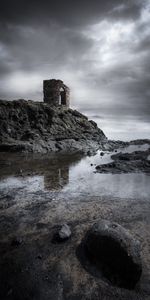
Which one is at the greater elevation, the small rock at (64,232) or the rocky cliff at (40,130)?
the rocky cliff at (40,130)

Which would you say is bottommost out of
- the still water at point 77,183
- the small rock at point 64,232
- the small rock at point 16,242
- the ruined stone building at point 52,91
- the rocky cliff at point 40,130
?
the small rock at point 16,242

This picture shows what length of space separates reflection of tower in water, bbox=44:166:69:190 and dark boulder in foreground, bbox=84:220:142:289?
5.55 metres

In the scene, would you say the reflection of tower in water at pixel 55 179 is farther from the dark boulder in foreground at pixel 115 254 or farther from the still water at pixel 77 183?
the dark boulder in foreground at pixel 115 254

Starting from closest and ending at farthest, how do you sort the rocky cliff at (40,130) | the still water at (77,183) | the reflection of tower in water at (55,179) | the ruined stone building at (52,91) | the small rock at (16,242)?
the small rock at (16,242) → the still water at (77,183) → the reflection of tower in water at (55,179) → the rocky cliff at (40,130) → the ruined stone building at (52,91)

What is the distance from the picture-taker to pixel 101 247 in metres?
4.59

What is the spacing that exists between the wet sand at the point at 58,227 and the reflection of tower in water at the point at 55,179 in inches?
1.8

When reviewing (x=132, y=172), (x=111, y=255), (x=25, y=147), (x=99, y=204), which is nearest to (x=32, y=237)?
(x=111, y=255)

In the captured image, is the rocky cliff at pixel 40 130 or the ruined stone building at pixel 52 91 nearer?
the rocky cliff at pixel 40 130

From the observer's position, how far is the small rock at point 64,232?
18.0ft

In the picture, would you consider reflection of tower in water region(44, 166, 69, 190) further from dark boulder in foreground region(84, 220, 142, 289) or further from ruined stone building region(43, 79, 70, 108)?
ruined stone building region(43, 79, 70, 108)

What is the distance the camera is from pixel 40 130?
3184 cm

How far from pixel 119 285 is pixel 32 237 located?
2468mm

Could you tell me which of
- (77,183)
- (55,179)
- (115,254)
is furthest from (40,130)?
(115,254)

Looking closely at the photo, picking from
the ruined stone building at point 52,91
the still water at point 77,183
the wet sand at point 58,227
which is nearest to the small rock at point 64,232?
the wet sand at point 58,227
